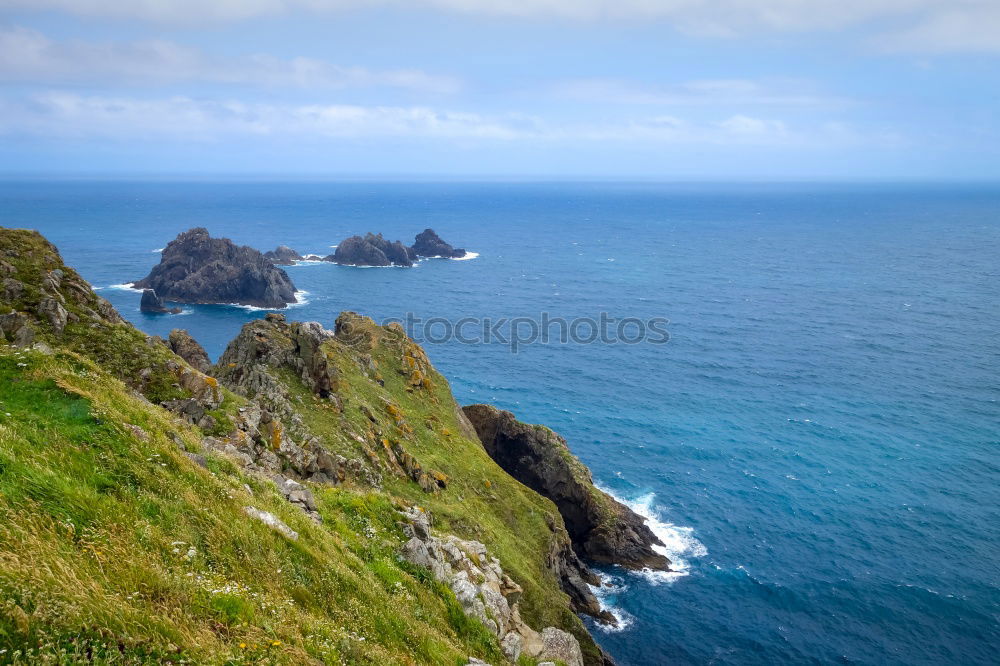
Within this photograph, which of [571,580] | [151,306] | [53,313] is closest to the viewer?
[53,313]

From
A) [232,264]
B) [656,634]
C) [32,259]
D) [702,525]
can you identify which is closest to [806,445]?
[702,525]

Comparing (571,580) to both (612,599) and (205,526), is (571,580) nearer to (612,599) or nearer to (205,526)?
(612,599)

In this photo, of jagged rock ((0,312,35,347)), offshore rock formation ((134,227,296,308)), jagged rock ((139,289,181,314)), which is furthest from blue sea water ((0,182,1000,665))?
jagged rock ((0,312,35,347))

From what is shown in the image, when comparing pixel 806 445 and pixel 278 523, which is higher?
pixel 278 523

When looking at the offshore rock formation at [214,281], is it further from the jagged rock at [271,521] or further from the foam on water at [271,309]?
the jagged rock at [271,521]

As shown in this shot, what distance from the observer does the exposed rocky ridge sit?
62.2 meters

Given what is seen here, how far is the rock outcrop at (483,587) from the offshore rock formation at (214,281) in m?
124

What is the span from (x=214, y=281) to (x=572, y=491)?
4713 inches

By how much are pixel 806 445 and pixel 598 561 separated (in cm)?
3485

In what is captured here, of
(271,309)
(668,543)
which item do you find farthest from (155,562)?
(271,309)

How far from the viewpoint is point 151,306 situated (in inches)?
5482

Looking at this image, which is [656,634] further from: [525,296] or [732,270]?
[732,270]

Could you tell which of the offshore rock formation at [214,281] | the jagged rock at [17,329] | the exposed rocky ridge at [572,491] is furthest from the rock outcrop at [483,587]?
the offshore rock formation at [214,281]

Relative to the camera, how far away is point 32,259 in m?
31.4
